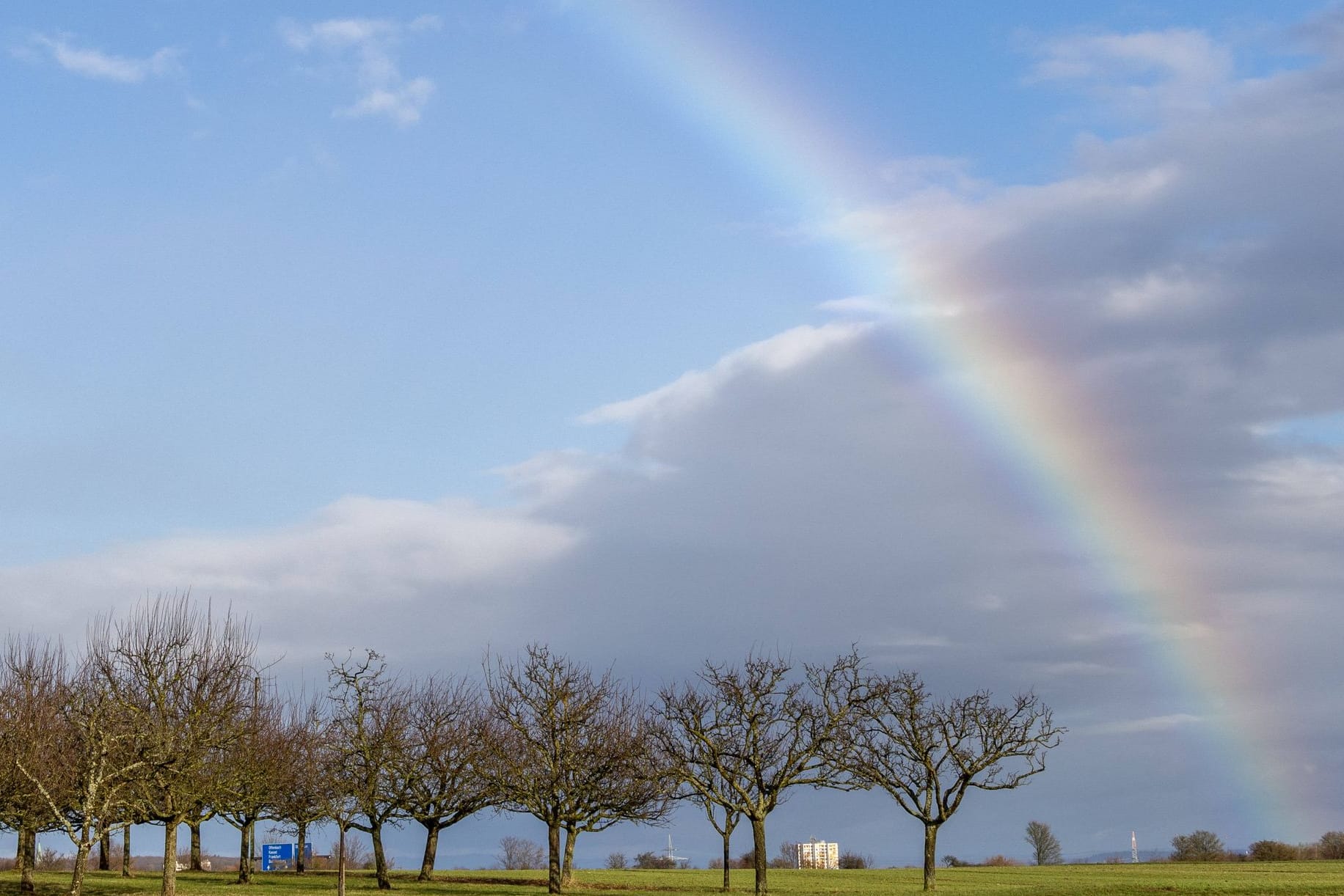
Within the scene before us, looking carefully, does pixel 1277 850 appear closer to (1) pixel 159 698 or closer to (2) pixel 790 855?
(2) pixel 790 855

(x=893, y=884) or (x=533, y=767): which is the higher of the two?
(x=533, y=767)

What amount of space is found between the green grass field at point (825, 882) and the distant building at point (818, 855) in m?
17.5

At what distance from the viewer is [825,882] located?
195 ft

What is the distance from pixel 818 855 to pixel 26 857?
58691mm

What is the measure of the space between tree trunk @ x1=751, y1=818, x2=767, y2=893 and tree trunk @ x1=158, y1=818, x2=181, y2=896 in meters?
22.4

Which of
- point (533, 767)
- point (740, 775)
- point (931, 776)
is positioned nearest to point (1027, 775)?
point (931, 776)

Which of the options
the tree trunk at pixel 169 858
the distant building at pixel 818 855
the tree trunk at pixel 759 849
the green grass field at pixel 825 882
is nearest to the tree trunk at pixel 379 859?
the green grass field at pixel 825 882

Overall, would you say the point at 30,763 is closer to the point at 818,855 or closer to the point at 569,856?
the point at 569,856

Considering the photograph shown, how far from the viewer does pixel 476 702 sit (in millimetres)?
72938

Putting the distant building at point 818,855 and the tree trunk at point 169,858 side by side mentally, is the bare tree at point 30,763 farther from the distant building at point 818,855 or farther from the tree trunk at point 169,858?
the distant building at point 818,855

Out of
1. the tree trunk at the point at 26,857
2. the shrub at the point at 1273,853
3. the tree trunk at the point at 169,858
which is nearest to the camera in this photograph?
the tree trunk at the point at 169,858

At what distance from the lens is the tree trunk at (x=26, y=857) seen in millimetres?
49438

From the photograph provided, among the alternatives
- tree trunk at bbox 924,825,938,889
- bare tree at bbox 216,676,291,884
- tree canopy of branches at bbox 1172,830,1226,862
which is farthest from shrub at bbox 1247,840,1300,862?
bare tree at bbox 216,676,291,884

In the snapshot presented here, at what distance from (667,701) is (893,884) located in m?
15.6
